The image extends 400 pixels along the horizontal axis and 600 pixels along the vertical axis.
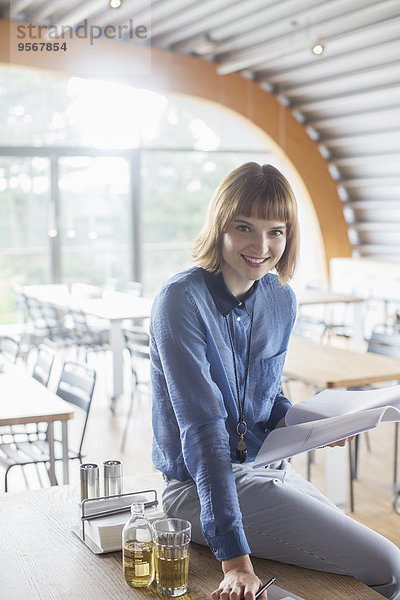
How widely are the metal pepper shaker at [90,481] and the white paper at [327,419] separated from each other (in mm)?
465

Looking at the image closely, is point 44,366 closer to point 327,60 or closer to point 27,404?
point 27,404

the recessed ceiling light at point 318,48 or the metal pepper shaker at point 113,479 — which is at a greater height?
the recessed ceiling light at point 318,48

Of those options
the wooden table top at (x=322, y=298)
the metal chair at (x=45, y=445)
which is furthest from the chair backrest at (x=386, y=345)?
the wooden table top at (x=322, y=298)

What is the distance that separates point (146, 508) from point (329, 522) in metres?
0.53

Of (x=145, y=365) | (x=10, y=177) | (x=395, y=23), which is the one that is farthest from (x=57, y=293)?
(x=395, y=23)

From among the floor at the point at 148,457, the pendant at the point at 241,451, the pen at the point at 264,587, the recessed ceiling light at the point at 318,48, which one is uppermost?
the recessed ceiling light at the point at 318,48

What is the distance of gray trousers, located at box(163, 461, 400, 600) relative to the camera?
1.79 metres

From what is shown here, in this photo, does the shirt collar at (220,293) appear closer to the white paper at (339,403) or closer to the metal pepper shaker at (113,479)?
the white paper at (339,403)

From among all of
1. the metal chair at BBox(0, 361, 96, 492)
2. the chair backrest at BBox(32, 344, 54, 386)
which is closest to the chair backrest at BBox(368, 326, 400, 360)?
the metal chair at BBox(0, 361, 96, 492)

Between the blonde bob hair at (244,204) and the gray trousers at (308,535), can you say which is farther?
the blonde bob hair at (244,204)

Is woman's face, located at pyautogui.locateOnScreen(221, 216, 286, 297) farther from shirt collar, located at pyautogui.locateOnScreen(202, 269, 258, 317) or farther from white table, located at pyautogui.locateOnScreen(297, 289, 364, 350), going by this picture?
white table, located at pyautogui.locateOnScreen(297, 289, 364, 350)

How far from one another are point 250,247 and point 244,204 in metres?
0.11

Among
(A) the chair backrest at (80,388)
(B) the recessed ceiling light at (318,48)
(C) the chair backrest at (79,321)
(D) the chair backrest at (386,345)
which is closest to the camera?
(A) the chair backrest at (80,388)

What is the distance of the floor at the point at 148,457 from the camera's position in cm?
418
